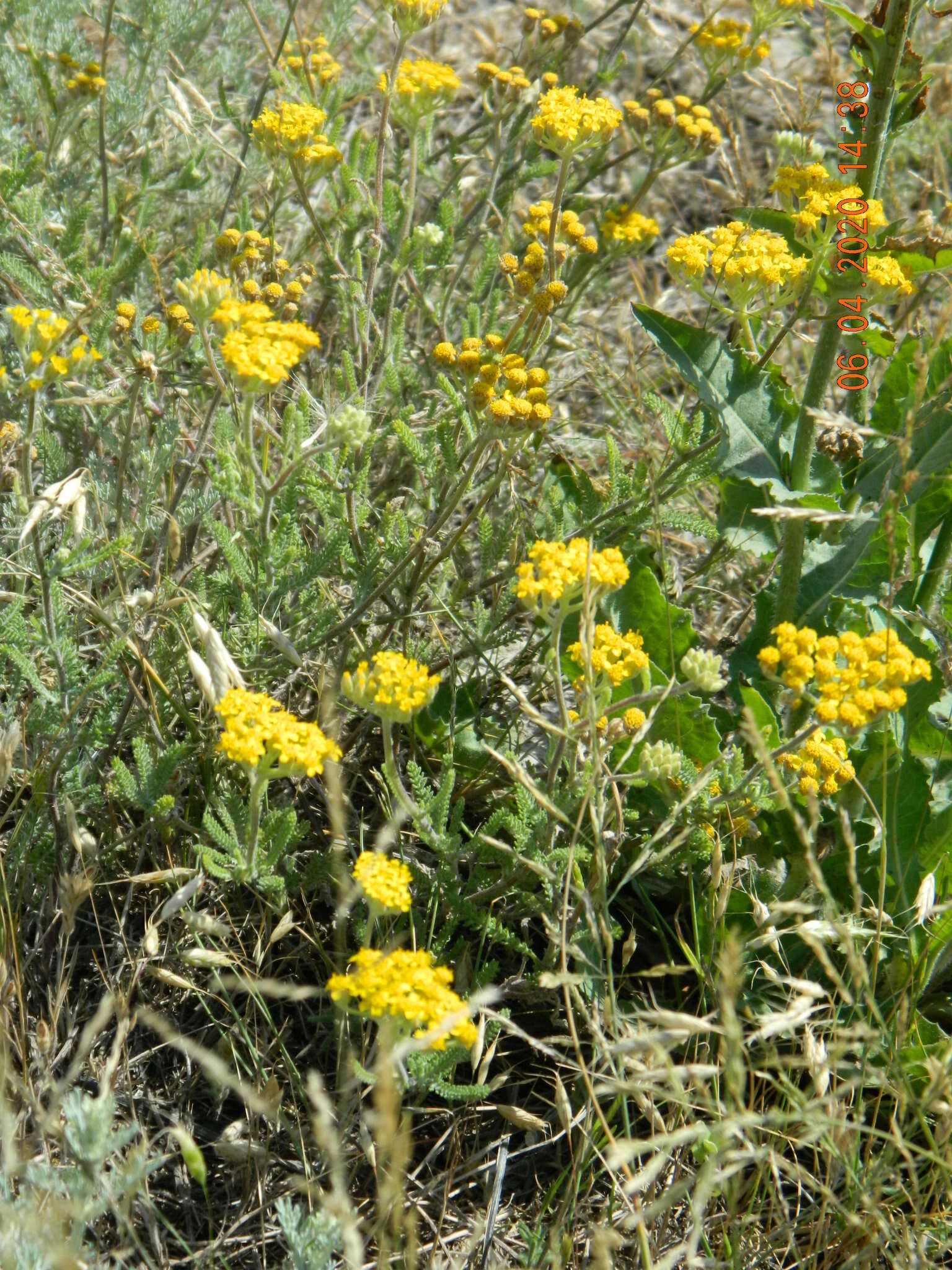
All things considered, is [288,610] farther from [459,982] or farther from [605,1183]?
[605,1183]

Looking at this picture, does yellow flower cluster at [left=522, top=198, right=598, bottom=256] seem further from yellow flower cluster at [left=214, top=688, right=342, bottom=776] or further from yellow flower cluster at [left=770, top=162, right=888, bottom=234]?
yellow flower cluster at [left=214, top=688, right=342, bottom=776]

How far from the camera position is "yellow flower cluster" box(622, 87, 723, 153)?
121 inches

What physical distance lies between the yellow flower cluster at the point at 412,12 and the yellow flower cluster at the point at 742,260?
3.13 feet

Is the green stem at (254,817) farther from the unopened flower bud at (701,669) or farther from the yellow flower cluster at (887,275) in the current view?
the yellow flower cluster at (887,275)

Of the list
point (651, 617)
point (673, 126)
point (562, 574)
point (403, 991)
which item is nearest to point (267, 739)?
point (403, 991)

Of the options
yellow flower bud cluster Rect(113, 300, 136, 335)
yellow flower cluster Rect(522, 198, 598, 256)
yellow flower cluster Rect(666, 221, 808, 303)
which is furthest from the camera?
yellow flower cluster Rect(522, 198, 598, 256)

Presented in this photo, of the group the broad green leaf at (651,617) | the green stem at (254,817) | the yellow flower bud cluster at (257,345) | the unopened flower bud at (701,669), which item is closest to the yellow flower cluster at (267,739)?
the green stem at (254,817)

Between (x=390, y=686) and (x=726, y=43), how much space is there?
2421 mm

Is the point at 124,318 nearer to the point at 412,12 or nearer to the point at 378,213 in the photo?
the point at 378,213

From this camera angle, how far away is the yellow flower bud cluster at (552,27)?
3408mm

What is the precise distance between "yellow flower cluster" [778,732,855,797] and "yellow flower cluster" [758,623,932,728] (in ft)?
0.45

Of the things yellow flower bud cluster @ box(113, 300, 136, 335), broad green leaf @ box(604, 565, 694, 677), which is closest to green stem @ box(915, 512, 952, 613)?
broad green leaf @ box(604, 565, 694, 677)

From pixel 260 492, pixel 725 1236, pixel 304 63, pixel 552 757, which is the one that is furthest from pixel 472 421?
pixel 725 1236

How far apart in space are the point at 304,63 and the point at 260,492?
185cm
